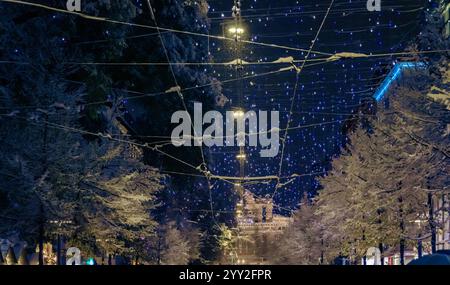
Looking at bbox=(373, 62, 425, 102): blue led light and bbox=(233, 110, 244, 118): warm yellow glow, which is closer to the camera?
bbox=(233, 110, 244, 118): warm yellow glow

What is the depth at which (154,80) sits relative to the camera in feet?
68.9

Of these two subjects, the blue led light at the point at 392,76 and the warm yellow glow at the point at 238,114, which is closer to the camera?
the warm yellow glow at the point at 238,114

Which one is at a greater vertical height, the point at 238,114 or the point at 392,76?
the point at 392,76

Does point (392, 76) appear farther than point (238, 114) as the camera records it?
Yes

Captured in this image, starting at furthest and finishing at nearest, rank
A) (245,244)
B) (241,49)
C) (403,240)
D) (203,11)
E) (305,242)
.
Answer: (245,244) < (305,242) < (403,240) < (203,11) < (241,49)

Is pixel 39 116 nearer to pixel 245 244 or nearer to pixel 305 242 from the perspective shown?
pixel 305 242

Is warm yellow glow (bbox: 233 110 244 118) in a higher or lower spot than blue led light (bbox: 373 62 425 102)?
lower

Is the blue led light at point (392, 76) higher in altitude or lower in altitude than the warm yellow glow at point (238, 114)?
higher

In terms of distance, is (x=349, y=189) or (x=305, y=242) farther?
(x=305, y=242)

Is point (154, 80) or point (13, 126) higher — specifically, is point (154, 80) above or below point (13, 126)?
above
